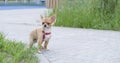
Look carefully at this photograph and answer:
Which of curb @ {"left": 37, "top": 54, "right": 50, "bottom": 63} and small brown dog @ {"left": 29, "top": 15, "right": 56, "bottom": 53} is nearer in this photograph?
curb @ {"left": 37, "top": 54, "right": 50, "bottom": 63}

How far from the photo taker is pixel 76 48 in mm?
6348

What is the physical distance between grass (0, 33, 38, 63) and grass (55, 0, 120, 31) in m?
4.65

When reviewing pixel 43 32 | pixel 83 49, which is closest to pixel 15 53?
pixel 43 32

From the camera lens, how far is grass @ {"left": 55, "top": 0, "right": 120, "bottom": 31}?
9.97 m

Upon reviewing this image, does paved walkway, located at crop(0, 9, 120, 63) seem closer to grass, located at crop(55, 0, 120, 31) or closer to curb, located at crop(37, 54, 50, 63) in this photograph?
curb, located at crop(37, 54, 50, 63)

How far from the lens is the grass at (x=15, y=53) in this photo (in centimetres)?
477

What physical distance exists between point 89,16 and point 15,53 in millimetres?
5595

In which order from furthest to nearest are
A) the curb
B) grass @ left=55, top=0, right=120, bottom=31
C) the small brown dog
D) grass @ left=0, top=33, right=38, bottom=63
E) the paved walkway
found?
grass @ left=55, top=0, right=120, bottom=31
the small brown dog
the paved walkway
the curb
grass @ left=0, top=33, right=38, bottom=63

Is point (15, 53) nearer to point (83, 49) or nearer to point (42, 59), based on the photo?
point (42, 59)

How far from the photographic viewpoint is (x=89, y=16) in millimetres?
10383

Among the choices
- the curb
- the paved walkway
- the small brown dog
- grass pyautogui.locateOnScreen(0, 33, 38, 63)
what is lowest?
the paved walkway

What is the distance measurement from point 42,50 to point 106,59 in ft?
4.02

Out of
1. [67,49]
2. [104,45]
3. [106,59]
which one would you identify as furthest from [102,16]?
[106,59]

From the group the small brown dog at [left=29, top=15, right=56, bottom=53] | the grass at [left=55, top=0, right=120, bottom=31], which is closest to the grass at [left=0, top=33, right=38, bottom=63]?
the small brown dog at [left=29, top=15, right=56, bottom=53]
